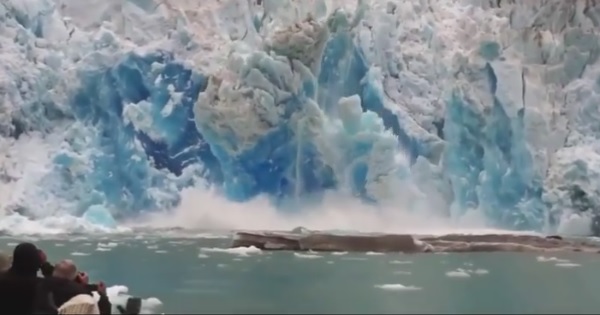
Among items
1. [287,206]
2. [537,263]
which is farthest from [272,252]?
[287,206]

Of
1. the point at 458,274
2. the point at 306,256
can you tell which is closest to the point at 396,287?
the point at 458,274

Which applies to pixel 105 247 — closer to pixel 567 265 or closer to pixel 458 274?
pixel 458 274

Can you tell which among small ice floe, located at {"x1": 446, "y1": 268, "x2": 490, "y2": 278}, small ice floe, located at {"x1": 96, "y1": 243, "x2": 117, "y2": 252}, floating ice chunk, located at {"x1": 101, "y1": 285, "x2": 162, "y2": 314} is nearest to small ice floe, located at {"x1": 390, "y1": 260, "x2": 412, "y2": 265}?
small ice floe, located at {"x1": 446, "y1": 268, "x2": 490, "y2": 278}

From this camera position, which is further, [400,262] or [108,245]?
[108,245]

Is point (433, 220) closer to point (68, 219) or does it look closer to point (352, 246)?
point (352, 246)

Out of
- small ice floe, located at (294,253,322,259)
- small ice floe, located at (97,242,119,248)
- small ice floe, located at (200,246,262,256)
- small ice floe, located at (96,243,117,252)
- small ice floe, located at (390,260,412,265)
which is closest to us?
small ice floe, located at (390,260,412,265)

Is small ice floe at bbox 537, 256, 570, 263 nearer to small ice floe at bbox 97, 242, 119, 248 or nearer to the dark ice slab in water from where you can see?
the dark ice slab in water

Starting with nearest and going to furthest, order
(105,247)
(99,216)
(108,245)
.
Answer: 1. (105,247)
2. (108,245)
3. (99,216)
